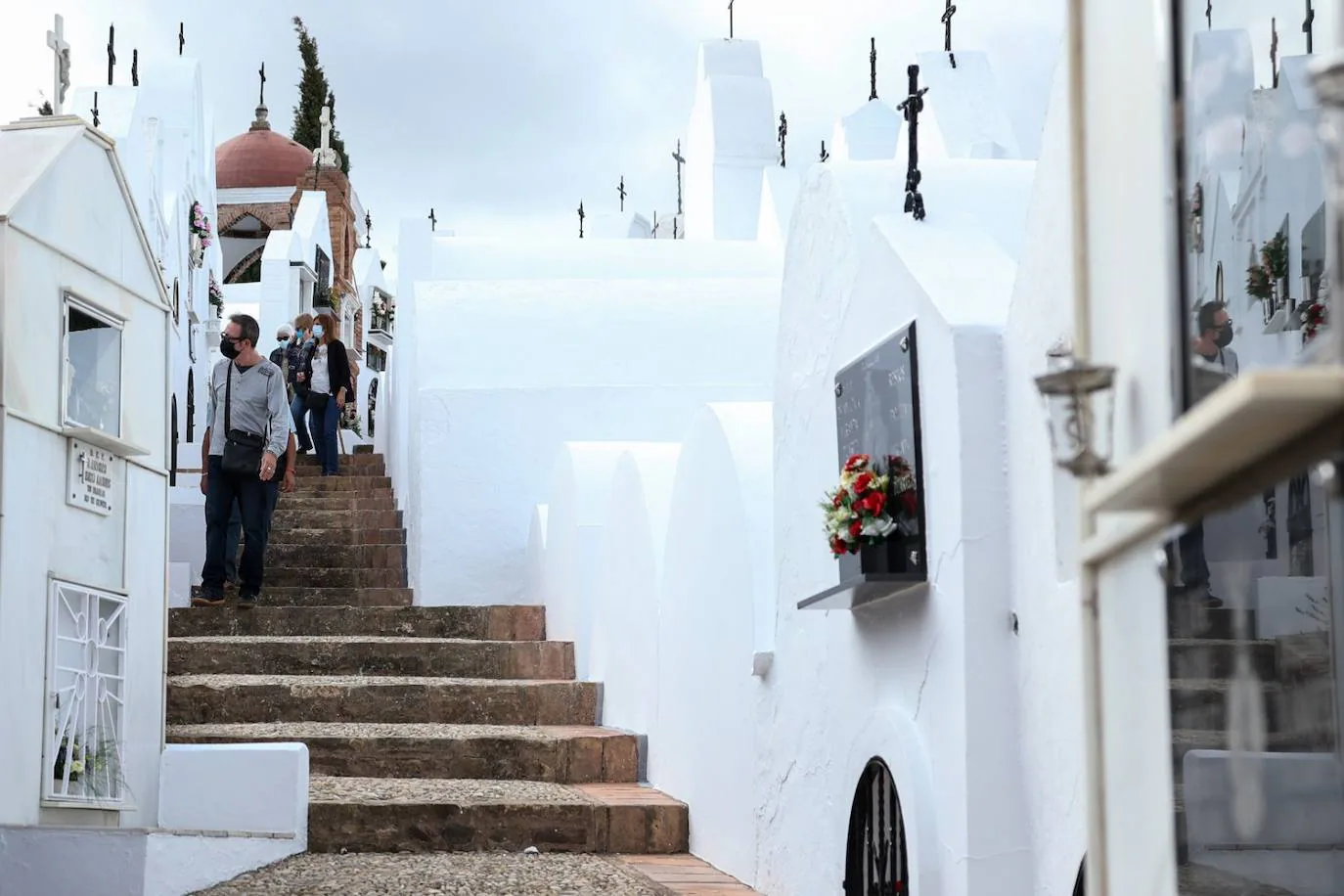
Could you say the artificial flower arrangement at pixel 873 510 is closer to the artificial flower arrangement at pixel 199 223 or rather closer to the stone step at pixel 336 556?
the stone step at pixel 336 556

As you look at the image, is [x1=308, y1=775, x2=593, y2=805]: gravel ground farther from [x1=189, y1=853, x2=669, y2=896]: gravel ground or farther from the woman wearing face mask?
the woman wearing face mask

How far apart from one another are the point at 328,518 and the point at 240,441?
360 cm

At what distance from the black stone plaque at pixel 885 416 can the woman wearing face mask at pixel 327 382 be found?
10070 mm

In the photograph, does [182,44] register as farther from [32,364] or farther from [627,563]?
[32,364]

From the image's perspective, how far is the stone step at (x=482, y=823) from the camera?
6684mm

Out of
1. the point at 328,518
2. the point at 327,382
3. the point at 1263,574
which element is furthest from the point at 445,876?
the point at 327,382

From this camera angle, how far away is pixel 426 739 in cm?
755

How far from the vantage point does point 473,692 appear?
8352 mm

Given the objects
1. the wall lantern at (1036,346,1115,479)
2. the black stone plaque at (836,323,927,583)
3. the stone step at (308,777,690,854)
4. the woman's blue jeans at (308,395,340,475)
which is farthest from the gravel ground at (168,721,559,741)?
the woman's blue jeans at (308,395,340,475)

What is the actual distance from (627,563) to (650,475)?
1.67 feet

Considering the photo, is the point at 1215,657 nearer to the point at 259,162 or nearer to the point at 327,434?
the point at 327,434

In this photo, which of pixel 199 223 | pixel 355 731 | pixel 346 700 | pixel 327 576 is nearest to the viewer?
pixel 355 731

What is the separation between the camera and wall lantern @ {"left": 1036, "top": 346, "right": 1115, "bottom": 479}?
6.31ft

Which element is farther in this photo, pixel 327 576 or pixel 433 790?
pixel 327 576
